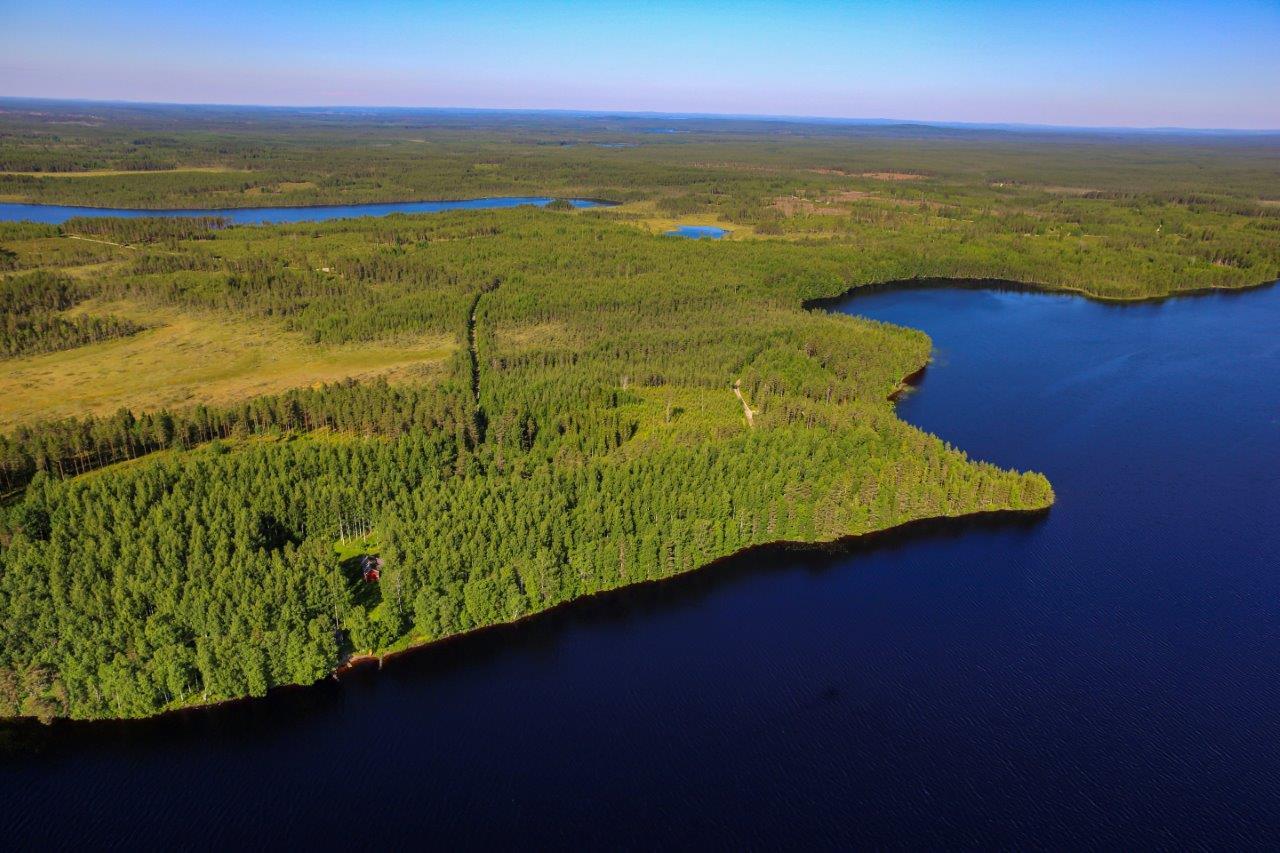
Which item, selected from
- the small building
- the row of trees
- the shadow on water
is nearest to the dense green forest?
the row of trees

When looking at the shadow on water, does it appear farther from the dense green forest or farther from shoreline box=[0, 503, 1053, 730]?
the dense green forest

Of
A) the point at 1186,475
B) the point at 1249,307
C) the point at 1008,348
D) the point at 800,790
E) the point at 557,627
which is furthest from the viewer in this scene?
the point at 1249,307

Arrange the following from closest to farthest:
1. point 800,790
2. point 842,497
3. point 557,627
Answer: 1. point 800,790
2. point 557,627
3. point 842,497

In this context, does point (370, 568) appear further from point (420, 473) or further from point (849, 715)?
point (849, 715)

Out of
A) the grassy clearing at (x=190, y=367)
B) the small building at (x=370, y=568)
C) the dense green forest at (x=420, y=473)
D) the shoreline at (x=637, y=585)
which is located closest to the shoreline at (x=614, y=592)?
the shoreline at (x=637, y=585)

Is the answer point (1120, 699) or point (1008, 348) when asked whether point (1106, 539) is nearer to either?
point (1120, 699)

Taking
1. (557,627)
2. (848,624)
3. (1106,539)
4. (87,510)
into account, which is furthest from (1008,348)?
(87,510)

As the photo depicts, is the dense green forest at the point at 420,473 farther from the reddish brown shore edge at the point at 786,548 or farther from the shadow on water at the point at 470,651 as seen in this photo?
the shadow on water at the point at 470,651
